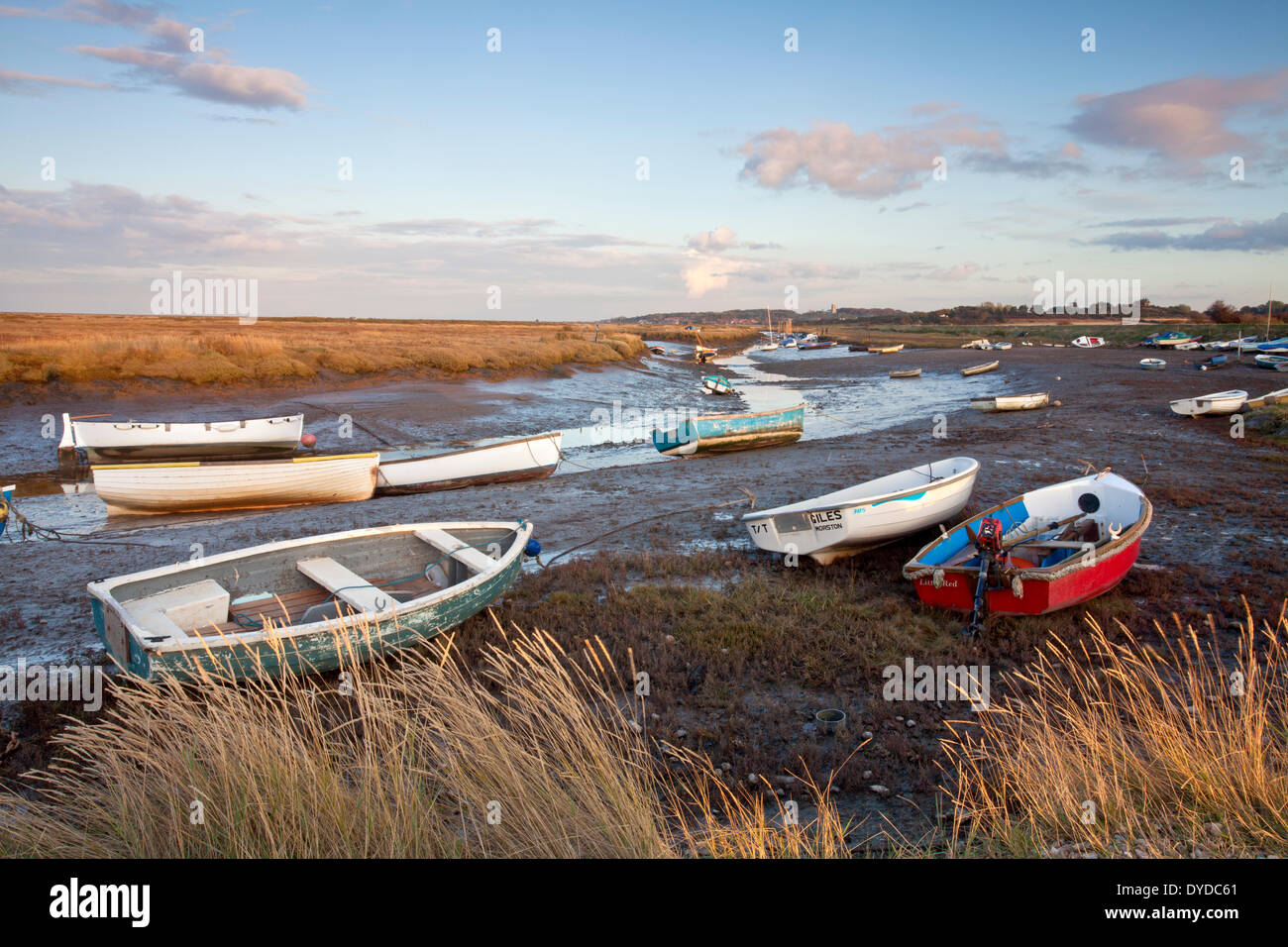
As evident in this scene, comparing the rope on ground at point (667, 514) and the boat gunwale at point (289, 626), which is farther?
the rope on ground at point (667, 514)

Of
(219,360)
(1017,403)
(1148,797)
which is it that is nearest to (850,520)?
(1148,797)

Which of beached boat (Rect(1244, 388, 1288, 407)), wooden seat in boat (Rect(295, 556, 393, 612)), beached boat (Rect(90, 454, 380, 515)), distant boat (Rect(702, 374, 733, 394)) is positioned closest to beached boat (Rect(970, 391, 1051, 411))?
beached boat (Rect(1244, 388, 1288, 407))

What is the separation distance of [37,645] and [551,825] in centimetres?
789

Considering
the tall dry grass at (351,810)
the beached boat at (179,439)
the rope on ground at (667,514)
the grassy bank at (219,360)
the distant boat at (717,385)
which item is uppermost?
the grassy bank at (219,360)

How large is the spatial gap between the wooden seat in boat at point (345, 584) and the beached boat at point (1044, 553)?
600cm

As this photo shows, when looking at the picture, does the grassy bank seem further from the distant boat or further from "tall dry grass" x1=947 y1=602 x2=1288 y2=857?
"tall dry grass" x1=947 y1=602 x2=1288 y2=857

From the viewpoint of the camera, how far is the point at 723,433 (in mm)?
22328

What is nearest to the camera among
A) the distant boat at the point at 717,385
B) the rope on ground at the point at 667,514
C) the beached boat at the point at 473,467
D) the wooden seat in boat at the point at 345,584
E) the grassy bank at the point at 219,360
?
the wooden seat in boat at the point at 345,584

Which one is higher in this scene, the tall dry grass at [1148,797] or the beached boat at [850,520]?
the beached boat at [850,520]

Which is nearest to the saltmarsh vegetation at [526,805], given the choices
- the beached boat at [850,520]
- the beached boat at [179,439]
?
the beached boat at [850,520]

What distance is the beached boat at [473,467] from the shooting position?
17188mm

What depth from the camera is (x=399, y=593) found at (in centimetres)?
880

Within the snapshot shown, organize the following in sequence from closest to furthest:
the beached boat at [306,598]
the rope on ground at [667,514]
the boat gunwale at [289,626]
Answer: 1. the boat gunwale at [289,626]
2. the beached boat at [306,598]
3. the rope on ground at [667,514]

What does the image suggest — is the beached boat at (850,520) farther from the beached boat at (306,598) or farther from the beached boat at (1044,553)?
the beached boat at (306,598)
